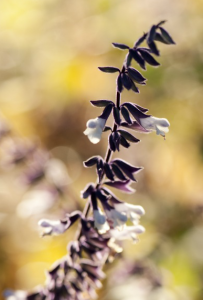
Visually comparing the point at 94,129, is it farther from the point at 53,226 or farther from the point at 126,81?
the point at 53,226

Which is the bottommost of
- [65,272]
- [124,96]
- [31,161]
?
[65,272]

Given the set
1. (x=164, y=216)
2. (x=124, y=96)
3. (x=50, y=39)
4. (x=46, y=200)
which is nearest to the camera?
(x=46, y=200)

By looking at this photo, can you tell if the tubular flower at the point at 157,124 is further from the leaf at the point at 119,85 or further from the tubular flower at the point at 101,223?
the tubular flower at the point at 101,223

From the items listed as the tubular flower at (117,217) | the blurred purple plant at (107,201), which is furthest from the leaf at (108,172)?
the tubular flower at (117,217)

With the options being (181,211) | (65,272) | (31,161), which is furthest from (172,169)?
(65,272)

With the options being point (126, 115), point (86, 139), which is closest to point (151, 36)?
point (126, 115)

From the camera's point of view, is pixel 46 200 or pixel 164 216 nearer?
pixel 46 200

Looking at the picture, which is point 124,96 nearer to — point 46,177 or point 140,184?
point 140,184

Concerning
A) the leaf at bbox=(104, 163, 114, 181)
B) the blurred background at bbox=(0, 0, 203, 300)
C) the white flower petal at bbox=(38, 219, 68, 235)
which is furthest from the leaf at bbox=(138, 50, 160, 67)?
the blurred background at bbox=(0, 0, 203, 300)
